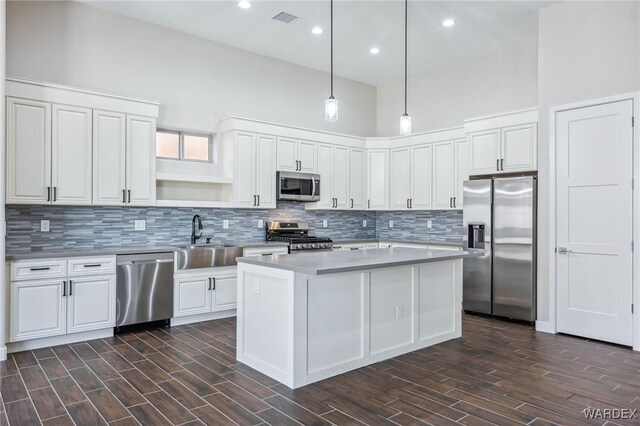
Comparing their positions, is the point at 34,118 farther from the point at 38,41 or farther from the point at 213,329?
the point at 213,329

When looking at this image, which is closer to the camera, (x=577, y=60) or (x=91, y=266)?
(x=91, y=266)

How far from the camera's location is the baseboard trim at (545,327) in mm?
4807

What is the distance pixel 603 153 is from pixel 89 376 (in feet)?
17.1

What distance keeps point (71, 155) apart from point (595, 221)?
5.51m

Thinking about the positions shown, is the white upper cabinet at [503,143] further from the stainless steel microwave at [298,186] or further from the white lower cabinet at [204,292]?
the white lower cabinet at [204,292]

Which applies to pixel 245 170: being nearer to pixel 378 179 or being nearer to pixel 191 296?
pixel 191 296

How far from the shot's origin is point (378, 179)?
7309 millimetres

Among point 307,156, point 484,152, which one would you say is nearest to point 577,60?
point 484,152

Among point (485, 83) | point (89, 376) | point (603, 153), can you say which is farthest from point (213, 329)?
point (485, 83)

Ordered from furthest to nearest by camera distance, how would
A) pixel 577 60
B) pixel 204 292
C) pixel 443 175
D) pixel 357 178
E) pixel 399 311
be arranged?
pixel 357 178 → pixel 443 175 → pixel 204 292 → pixel 577 60 → pixel 399 311

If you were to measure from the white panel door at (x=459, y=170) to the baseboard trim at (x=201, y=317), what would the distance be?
3.48 meters

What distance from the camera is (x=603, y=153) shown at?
14.7ft

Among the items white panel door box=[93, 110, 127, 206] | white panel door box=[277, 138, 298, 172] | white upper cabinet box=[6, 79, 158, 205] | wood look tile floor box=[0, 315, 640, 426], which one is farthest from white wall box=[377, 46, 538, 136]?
white panel door box=[93, 110, 127, 206]

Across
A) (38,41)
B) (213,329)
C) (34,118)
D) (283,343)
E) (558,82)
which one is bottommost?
(213,329)
